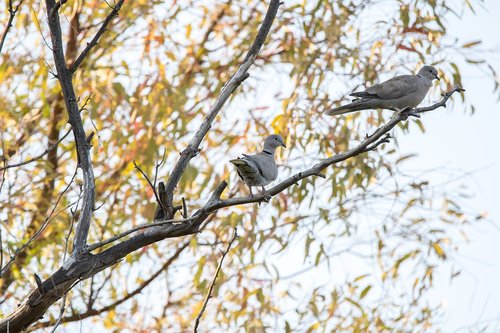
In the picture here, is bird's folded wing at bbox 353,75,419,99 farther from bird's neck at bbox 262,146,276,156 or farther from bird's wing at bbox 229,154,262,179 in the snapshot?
bird's wing at bbox 229,154,262,179

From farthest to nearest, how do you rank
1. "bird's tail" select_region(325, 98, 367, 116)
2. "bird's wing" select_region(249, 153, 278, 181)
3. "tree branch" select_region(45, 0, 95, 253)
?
"bird's tail" select_region(325, 98, 367, 116)
"bird's wing" select_region(249, 153, 278, 181)
"tree branch" select_region(45, 0, 95, 253)

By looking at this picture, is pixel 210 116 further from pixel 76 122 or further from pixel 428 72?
pixel 428 72

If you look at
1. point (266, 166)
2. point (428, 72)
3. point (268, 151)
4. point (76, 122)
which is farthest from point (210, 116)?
point (428, 72)

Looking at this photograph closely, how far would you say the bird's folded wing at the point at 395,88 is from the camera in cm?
462

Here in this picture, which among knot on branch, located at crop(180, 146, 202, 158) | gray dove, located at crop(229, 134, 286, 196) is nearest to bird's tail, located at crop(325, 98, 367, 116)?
gray dove, located at crop(229, 134, 286, 196)

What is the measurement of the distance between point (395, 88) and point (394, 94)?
5 centimetres

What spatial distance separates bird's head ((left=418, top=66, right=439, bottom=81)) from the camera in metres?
5.00

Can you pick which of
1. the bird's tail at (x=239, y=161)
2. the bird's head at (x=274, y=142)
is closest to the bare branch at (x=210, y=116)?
the bird's tail at (x=239, y=161)

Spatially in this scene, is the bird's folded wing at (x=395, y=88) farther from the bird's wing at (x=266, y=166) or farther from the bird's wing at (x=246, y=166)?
the bird's wing at (x=246, y=166)

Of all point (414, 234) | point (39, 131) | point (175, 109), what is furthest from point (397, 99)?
point (39, 131)

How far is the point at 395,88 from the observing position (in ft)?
15.5

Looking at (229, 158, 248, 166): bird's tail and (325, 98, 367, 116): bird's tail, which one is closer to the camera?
(229, 158, 248, 166): bird's tail

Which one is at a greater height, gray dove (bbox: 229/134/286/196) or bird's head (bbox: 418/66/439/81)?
bird's head (bbox: 418/66/439/81)

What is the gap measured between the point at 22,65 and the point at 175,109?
1001mm
